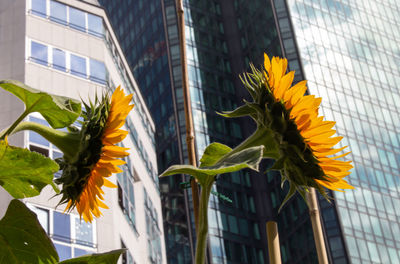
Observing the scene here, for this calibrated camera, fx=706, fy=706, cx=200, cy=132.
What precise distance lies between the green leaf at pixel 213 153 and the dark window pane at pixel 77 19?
29404 millimetres

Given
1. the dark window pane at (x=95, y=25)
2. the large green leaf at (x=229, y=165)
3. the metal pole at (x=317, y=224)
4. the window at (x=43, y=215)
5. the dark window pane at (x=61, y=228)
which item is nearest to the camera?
the large green leaf at (x=229, y=165)

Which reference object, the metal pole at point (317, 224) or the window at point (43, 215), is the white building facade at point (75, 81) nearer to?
the window at point (43, 215)

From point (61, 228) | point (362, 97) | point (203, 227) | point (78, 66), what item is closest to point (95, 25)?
point (78, 66)

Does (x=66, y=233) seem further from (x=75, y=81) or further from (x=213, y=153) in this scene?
(x=213, y=153)

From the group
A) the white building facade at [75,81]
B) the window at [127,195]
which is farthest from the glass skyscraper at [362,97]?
the window at [127,195]

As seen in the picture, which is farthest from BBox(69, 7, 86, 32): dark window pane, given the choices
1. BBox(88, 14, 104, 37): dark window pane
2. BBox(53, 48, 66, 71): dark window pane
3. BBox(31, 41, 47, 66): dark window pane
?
BBox(31, 41, 47, 66): dark window pane

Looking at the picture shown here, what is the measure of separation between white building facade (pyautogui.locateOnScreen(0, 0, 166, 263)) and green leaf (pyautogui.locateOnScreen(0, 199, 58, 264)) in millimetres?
21022

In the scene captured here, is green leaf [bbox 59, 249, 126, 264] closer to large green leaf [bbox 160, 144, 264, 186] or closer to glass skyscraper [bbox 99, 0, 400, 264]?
large green leaf [bbox 160, 144, 264, 186]

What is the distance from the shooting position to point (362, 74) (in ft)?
237

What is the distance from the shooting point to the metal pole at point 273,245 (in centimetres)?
186

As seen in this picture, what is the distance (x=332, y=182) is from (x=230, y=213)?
66.4m

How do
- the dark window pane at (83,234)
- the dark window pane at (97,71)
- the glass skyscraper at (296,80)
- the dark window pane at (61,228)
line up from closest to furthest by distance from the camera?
the dark window pane at (61,228)
the dark window pane at (83,234)
the dark window pane at (97,71)
the glass skyscraper at (296,80)

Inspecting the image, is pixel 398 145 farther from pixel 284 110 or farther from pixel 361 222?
pixel 284 110

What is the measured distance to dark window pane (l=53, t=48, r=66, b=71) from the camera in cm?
2806
